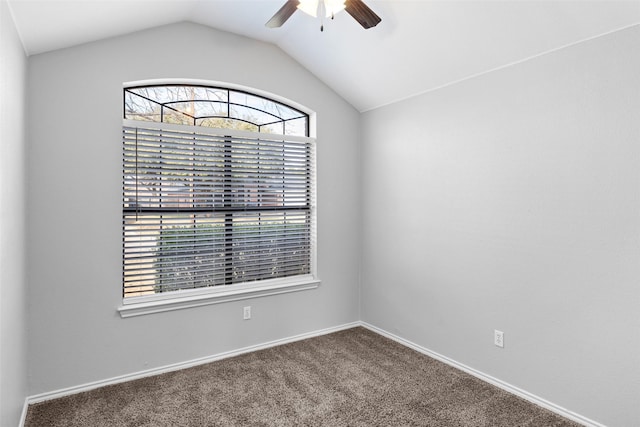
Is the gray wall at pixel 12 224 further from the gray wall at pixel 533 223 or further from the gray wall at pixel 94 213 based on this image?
the gray wall at pixel 533 223

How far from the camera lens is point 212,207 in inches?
128

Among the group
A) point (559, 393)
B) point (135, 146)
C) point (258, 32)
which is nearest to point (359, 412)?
point (559, 393)

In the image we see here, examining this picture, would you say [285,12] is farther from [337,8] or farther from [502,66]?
[502,66]

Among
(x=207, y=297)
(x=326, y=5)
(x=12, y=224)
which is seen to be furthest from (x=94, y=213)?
(x=326, y=5)

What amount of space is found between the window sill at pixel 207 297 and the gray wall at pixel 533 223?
1.01 meters

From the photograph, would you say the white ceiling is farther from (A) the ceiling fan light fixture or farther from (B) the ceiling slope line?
(A) the ceiling fan light fixture

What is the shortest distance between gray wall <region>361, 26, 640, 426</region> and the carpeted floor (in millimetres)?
288

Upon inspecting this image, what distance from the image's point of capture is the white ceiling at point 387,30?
209 centimetres

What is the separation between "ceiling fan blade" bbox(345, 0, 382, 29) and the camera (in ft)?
6.92

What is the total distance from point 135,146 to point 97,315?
4.26ft

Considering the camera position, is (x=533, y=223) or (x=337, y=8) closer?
(x=337, y=8)

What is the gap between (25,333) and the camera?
2406mm

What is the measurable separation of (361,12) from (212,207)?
1.96 m

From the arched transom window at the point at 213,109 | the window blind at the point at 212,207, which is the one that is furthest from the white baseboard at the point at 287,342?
the arched transom window at the point at 213,109
